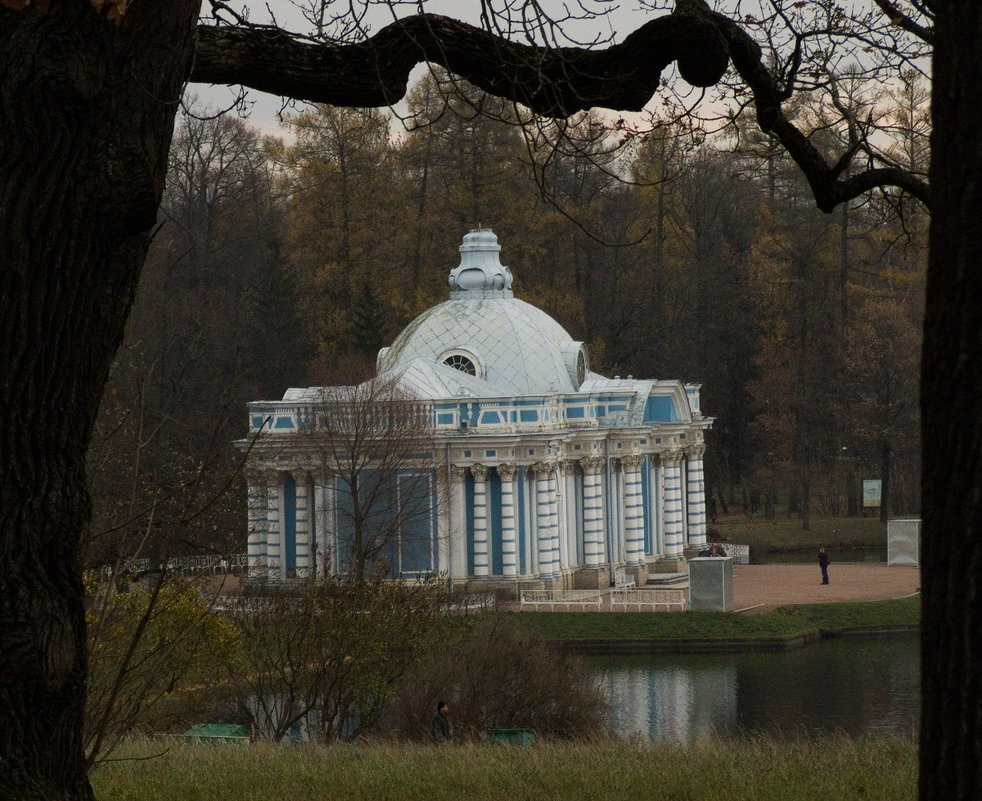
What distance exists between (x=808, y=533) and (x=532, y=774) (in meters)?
37.9

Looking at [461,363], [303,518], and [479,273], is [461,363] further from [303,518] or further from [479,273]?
[303,518]

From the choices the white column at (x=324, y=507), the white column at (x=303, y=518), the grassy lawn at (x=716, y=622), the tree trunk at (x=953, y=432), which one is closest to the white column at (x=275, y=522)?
the white column at (x=303, y=518)

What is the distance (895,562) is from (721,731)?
20404mm

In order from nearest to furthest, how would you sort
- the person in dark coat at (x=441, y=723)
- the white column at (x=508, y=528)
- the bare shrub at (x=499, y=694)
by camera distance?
the person in dark coat at (x=441, y=723) < the bare shrub at (x=499, y=694) < the white column at (x=508, y=528)

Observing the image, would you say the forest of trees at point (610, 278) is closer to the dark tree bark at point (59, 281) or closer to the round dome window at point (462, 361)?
the round dome window at point (462, 361)

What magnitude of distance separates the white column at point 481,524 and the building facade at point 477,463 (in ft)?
0.09

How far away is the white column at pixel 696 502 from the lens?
39.8m

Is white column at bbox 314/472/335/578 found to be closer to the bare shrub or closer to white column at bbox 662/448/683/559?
white column at bbox 662/448/683/559

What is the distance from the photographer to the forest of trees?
1905 inches

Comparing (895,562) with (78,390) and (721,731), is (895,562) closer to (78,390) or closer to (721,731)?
(721,731)

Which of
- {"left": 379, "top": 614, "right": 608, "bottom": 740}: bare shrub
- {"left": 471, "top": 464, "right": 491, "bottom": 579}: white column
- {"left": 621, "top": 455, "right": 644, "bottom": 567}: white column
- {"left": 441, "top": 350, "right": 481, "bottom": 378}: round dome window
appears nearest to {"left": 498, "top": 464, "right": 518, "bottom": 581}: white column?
{"left": 471, "top": 464, "right": 491, "bottom": 579}: white column

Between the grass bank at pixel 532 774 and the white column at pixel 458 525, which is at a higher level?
the white column at pixel 458 525

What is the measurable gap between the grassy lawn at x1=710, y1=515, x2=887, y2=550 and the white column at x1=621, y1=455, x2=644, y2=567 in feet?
27.3

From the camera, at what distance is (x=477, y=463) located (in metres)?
32.5
